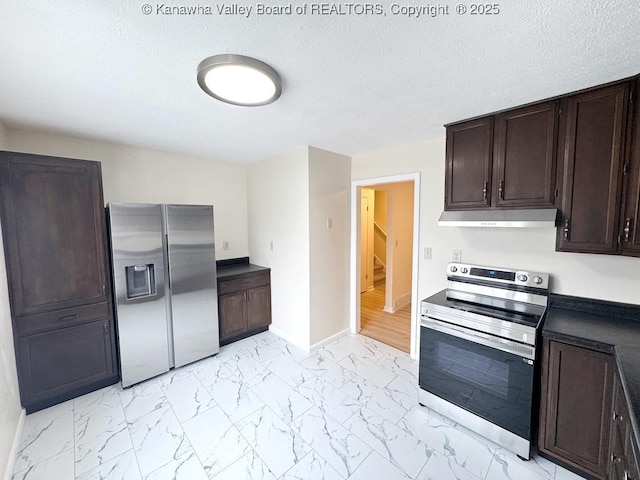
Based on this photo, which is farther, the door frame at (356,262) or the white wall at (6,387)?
the door frame at (356,262)

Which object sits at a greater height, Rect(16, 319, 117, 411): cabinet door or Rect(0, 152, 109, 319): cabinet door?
Rect(0, 152, 109, 319): cabinet door

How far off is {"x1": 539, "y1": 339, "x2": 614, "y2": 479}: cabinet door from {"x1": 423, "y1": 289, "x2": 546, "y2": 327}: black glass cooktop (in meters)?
0.21

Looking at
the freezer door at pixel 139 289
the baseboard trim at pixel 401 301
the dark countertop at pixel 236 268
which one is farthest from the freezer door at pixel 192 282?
the baseboard trim at pixel 401 301

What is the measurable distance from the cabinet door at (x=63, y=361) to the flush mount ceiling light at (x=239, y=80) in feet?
7.48

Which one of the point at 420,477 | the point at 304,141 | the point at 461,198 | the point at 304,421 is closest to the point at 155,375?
the point at 304,421

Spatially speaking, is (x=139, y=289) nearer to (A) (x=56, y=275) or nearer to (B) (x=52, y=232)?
(A) (x=56, y=275)

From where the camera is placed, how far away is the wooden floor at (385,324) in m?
3.41

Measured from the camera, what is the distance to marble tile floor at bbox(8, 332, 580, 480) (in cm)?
166

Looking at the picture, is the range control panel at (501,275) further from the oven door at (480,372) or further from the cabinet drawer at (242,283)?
the cabinet drawer at (242,283)

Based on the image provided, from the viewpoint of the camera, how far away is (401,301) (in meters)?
4.60

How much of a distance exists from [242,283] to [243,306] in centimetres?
29

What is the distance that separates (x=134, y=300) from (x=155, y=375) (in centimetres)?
80

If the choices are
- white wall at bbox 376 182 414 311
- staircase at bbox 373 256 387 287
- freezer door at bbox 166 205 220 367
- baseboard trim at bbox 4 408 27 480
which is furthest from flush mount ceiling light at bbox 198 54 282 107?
staircase at bbox 373 256 387 287

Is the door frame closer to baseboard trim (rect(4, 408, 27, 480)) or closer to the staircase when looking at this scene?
the staircase
